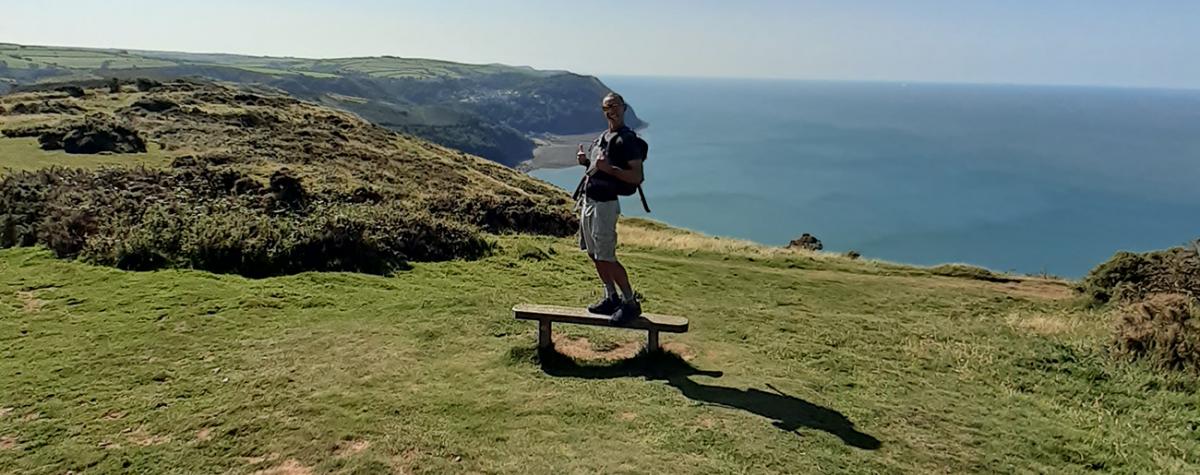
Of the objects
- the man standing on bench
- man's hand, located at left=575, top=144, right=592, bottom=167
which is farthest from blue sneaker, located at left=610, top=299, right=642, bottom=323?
man's hand, located at left=575, top=144, right=592, bottom=167

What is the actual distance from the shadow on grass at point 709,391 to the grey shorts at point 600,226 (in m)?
1.09

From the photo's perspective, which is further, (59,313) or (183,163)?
(183,163)

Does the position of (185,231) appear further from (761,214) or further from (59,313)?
(761,214)

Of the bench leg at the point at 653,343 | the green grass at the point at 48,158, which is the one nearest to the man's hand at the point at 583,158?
the bench leg at the point at 653,343

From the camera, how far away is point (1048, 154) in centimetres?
15475

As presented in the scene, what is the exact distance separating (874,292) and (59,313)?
1246 cm

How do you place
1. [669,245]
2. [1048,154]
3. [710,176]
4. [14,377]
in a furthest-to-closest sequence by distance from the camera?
[1048,154], [710,176], [669,245], [14,377]

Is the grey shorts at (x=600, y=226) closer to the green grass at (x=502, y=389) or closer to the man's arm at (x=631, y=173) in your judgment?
the man's arm at (x=631, y=173)

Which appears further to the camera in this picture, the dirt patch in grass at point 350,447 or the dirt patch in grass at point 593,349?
the dirt patch in grass at point 593,349

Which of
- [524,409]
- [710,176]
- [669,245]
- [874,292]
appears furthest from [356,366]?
[710,176]

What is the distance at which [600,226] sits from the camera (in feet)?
20.8

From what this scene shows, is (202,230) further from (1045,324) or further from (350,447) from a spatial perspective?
(1045,324)

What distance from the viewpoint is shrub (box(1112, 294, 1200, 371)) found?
7.48m

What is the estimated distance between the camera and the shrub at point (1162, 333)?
295 inches
